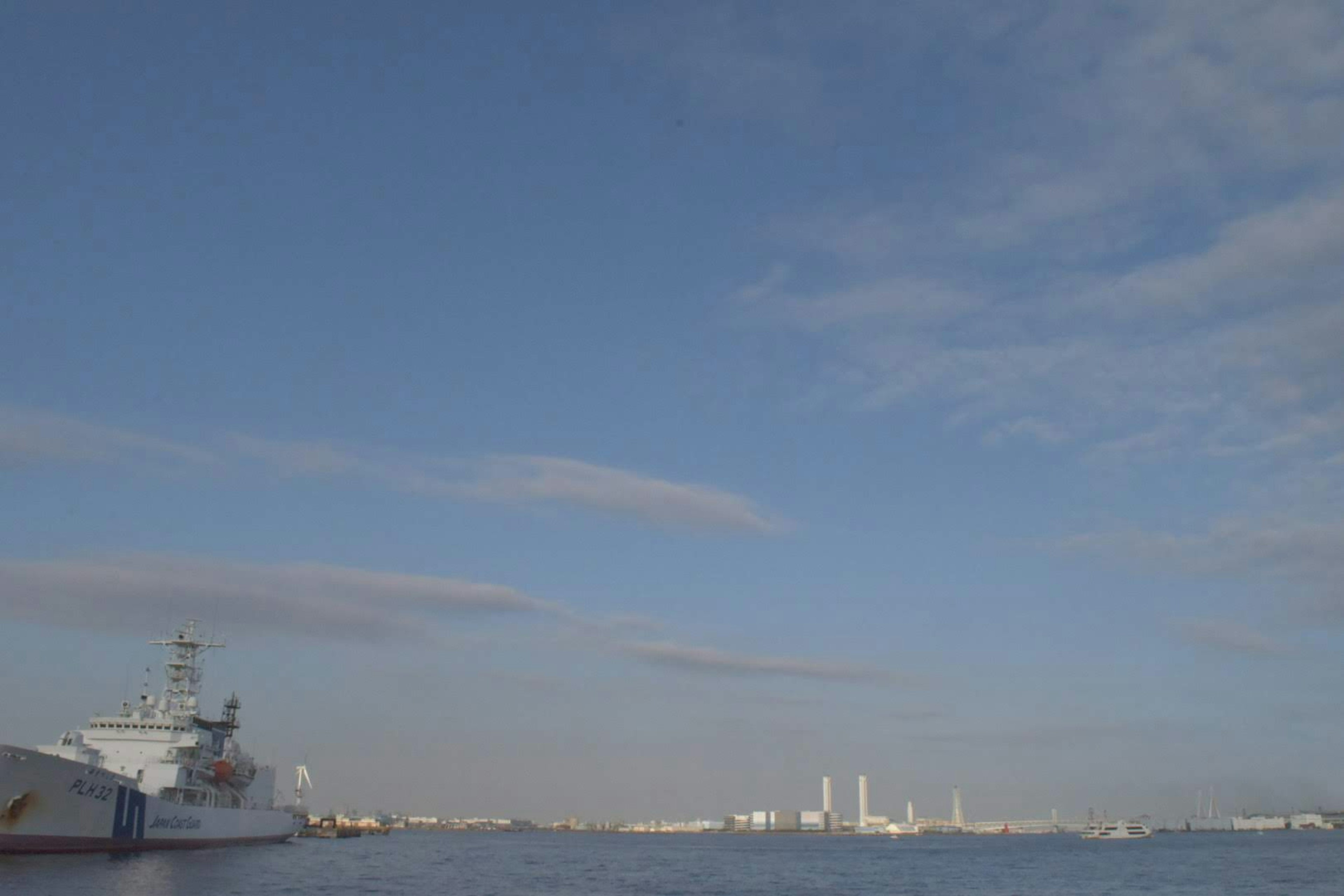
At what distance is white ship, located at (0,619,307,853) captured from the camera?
183 feet

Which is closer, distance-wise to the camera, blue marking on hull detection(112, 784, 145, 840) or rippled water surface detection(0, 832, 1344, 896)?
rippled water surface detection(0, 832, 1344, 896)

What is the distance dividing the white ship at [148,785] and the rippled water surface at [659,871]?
57.8 inches

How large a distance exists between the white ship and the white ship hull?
2.1 inches

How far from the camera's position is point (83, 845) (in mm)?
60375

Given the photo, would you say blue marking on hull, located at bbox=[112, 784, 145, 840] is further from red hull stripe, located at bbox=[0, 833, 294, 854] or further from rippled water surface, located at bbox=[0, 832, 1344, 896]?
rippled water surface, located at bbox=[0, 832, 1344, 896]

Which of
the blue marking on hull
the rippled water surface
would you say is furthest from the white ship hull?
the rippled water surface

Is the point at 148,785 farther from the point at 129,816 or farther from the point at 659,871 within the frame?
the point at 659,871

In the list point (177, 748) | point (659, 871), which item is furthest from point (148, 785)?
point (659, 871)

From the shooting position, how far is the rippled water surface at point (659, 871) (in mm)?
53719

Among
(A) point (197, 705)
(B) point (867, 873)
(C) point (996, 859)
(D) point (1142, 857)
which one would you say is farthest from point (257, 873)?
(D) point (1142, 857)

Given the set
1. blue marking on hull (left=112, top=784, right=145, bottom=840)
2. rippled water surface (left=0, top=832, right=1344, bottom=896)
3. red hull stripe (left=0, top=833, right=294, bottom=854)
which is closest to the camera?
rippled water surface (left=0, top=832, right=1344, bottom=896)

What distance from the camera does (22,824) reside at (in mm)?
55812

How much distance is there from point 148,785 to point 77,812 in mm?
16076

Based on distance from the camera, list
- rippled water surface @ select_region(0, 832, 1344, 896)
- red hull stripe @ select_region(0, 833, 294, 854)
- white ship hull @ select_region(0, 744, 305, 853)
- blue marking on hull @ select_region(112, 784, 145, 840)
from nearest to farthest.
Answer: rippled water surface @ select_region(0, 832, 1344, 896)
white ship hull @ select_region(0, 744, 305, 853)
red hull stripe @ select_region(0, 833, 294, 854)
blue marking on hull @ select_region(112, 784, 145, 840)
